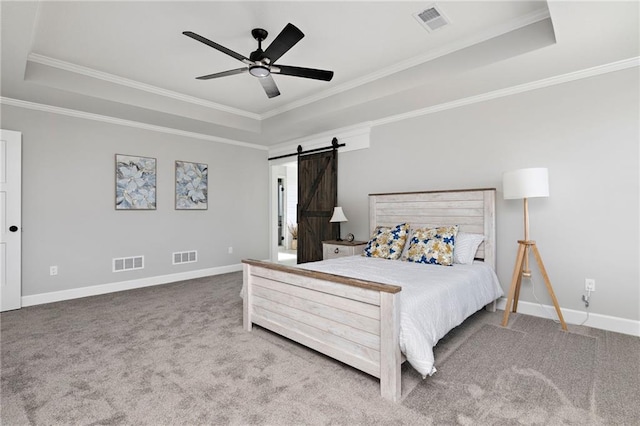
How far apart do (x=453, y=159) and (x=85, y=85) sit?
4.30 metres

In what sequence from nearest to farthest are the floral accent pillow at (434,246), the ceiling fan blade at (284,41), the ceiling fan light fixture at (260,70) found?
the ceiling fan blade at (284,41) → the ceiling fan light fixture at (260,70) → the floral accent pillow at (434,246)

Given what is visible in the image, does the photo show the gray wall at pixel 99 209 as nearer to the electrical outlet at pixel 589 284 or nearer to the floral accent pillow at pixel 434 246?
the floral accent pillow at pixel 434 246

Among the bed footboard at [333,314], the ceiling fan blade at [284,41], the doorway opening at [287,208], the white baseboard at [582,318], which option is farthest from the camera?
the doorway opening at [287,208]

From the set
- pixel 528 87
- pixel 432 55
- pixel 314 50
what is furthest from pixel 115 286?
pixel 528 87

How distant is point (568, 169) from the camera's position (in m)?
3.18

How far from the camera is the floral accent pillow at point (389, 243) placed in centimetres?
369

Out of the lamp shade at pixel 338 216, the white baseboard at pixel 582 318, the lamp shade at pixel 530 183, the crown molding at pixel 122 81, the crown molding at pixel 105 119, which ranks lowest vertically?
the white baseboard at pixel 582 318

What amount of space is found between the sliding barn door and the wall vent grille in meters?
1.76

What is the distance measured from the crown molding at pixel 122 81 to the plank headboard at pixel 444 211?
2595 millimetres

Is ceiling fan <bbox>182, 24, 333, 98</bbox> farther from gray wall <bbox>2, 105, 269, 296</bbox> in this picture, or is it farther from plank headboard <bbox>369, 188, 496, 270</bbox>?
gray wall <bbox>2, 105, 269, 296</bbox>

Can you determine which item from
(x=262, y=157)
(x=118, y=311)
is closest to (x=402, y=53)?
(x=262, y=157)

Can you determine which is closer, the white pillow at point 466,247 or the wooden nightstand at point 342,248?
the white pillow at point 466,247

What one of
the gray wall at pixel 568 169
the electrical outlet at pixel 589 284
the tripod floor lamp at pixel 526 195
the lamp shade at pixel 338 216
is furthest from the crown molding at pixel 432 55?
the electrical outlet at pixel 589 284

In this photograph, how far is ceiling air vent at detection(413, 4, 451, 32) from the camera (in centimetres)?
258
